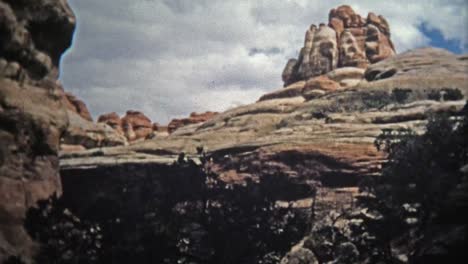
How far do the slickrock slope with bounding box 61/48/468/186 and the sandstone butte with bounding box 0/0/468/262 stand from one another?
113mm

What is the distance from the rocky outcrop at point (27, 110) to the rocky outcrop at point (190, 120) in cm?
7002

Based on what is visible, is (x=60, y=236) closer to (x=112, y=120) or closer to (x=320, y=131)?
(x=320, y=131)

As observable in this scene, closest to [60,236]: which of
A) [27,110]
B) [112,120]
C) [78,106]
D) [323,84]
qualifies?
[27,110]

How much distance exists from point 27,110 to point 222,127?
3517 cm

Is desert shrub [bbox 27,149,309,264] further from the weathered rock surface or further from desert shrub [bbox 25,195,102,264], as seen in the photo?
the weathered rock surface

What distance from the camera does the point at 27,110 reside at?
139ft

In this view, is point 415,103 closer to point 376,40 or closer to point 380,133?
point 380,133

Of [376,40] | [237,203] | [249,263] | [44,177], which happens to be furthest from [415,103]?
[376,40]

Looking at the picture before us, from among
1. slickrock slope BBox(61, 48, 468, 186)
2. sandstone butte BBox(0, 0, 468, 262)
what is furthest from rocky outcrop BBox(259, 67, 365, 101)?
slickrock slope BBox(61, 48, 468, 186)

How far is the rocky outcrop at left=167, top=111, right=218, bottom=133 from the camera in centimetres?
11956

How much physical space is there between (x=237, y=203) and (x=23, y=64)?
67.6ft

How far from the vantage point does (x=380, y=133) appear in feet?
180

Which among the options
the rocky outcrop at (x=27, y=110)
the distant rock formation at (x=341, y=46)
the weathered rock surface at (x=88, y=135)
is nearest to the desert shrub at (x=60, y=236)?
the rocky outcrop at (x=27, y=110)

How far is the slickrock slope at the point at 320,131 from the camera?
51.8 metres
